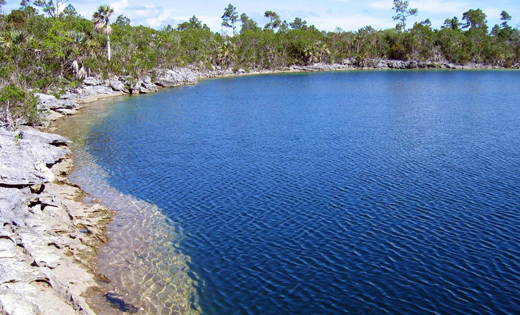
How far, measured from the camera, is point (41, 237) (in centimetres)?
1802

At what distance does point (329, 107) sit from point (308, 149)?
26.9m

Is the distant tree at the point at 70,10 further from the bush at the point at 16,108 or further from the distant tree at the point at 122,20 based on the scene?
the bush at the point at 16,108

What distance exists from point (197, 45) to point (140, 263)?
130m

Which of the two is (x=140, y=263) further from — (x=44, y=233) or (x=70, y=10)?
(x=70, y=10)

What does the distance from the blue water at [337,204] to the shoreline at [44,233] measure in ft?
12.6

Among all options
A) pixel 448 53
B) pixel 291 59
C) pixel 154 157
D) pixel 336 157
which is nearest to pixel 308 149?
pixel 336 157

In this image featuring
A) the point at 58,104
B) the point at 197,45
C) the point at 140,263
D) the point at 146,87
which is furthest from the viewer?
the point at 197,45

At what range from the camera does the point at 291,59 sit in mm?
167375

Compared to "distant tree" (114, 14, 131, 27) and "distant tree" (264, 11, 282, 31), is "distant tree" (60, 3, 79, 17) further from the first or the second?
"distant tree" (264, 11, 282, 31)

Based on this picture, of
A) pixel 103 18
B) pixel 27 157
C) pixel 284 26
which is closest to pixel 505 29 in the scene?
pixel 284 26

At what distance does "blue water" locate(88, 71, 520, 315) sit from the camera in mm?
16109

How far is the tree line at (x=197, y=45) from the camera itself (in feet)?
215

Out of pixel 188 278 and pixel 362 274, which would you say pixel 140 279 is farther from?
pixel 362 274

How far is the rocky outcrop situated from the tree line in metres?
20.7
